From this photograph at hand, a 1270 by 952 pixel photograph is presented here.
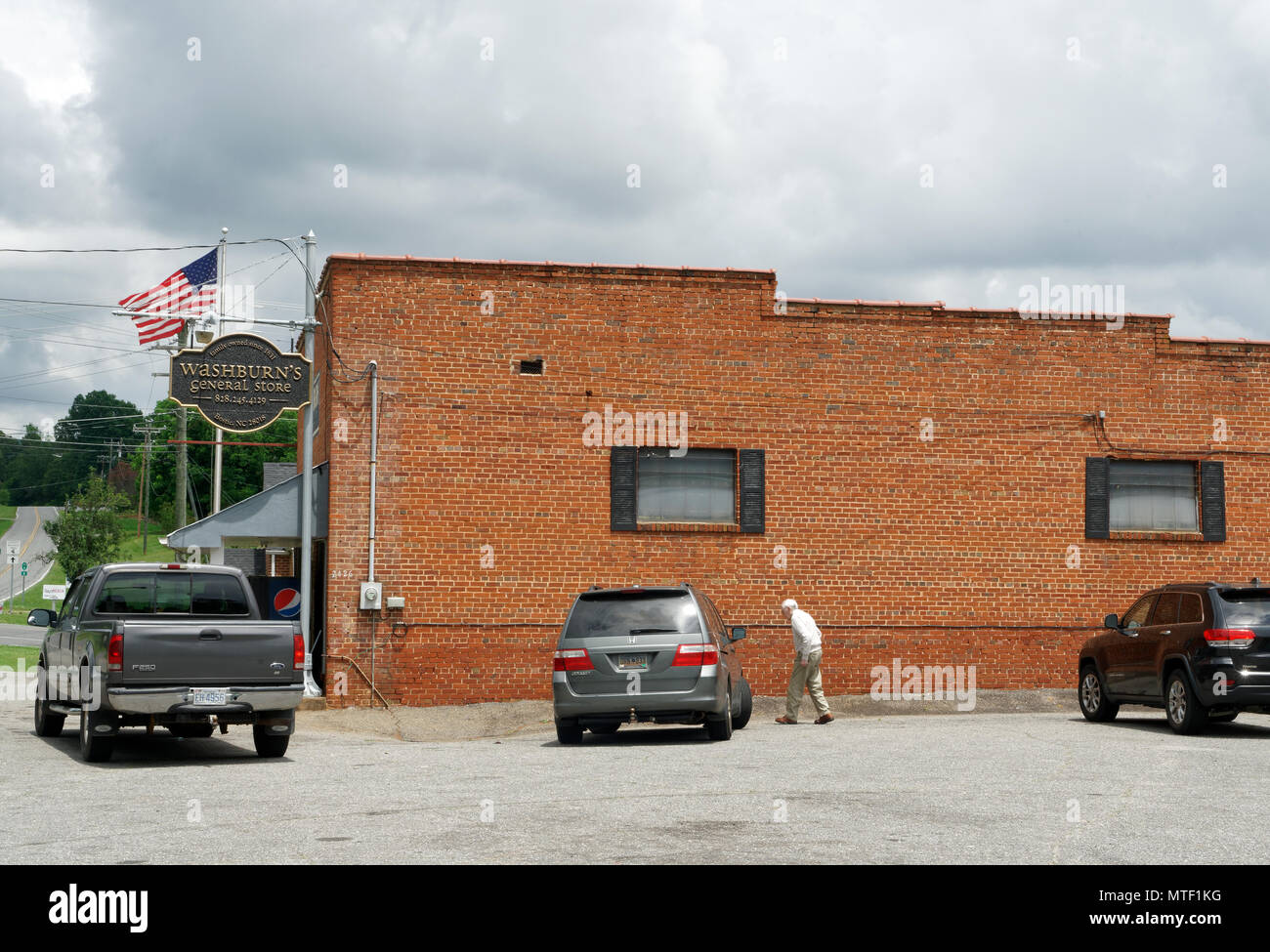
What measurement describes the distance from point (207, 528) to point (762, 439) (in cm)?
851

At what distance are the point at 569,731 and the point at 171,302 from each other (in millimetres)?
16602

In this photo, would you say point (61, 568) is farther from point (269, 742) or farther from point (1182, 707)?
point (1182, 707)

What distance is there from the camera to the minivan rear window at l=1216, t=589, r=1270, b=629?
15.3m

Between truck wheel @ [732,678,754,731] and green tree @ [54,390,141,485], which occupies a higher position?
green tree @ [54,390,141,485]

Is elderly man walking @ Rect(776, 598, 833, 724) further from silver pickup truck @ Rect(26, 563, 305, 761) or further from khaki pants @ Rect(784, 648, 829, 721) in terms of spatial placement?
silver pickup truck @ Rect(26, 563, 305, 761)

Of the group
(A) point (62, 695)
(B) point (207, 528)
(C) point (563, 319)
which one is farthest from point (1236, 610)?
(B) point (207, 528)

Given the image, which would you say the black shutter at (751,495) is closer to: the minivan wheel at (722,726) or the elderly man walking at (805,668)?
the elderly man walking at (805,668)

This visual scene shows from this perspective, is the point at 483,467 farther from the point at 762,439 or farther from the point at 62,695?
the point at 62,695

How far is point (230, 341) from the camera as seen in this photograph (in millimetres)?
19953

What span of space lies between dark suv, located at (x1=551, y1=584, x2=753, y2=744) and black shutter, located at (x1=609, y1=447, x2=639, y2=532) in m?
5.37

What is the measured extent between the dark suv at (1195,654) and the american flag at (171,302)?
1903 centimetres

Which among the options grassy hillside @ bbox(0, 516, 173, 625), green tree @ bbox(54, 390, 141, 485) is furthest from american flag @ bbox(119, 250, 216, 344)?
green tree @ bbox(54, 390, 141, 485)
